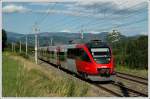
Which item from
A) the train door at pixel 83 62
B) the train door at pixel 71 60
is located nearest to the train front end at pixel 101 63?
the train door at pixel 83 62

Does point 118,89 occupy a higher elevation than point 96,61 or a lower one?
lower

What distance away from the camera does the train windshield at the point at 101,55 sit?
17266 millimetres

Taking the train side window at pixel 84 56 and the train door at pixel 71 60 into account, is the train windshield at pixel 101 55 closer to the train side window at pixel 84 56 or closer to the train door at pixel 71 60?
the train side window at pixel 84 56

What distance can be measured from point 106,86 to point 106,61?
148 cm

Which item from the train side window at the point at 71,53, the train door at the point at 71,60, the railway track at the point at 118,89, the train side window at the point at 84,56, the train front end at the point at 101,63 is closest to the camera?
the railway track at the point at 118,89

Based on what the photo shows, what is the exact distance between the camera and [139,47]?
2853cm

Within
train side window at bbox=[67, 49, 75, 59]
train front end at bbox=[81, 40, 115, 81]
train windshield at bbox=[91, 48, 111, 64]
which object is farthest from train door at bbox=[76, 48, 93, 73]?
train side window at bbox=[67, 49, 75, 59]

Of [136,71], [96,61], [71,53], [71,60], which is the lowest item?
[136,71]

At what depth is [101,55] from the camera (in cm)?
1739

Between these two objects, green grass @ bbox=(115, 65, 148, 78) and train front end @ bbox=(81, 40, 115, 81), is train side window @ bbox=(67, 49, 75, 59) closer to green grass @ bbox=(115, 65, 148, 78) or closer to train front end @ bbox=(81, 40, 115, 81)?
train front end @ bbox=(81, 40, 115, 81)

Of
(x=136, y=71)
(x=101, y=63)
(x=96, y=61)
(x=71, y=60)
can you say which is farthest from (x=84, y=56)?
(x=136, y=71)

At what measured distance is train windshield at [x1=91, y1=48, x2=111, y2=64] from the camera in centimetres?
1727

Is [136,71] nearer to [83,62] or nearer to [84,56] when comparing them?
[83,62]

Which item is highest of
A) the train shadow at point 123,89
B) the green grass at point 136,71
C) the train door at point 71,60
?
the train door at point 71,60
